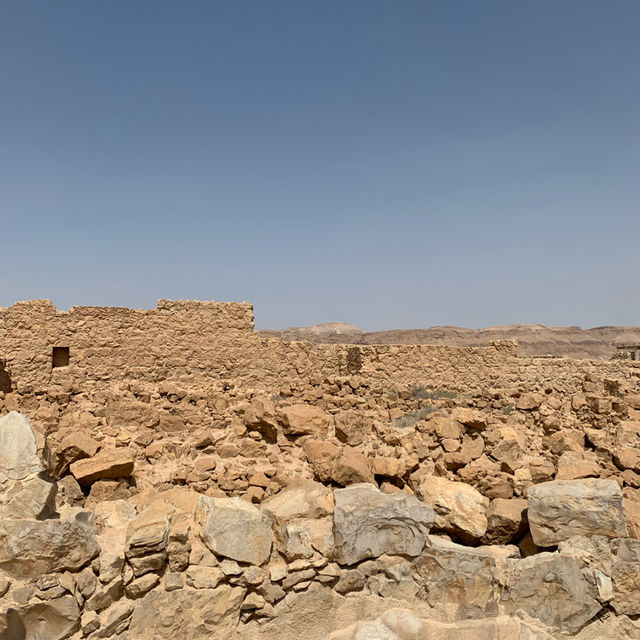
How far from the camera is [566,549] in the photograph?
3963 millimetres

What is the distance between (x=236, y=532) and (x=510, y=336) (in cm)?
4231

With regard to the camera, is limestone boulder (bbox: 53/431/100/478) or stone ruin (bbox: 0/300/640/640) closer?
stone ruin (bbox: 0/300/640/640)

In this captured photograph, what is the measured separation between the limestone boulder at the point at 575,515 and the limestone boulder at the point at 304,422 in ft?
8.38

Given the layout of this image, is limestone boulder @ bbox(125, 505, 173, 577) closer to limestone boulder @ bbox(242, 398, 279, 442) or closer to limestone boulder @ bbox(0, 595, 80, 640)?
limestone boulder @ bbox(0, 595, 80, 640)

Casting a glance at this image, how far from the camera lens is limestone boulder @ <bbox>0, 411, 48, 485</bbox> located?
3527 millimetres

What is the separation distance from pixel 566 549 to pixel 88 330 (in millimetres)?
9215

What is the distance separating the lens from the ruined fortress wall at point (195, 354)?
9172mm

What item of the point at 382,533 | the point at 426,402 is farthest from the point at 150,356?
the point at 382,533

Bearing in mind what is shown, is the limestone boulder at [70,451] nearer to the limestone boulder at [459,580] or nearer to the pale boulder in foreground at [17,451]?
the pale boulder in foreground at [17,451]

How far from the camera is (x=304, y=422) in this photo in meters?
5.73

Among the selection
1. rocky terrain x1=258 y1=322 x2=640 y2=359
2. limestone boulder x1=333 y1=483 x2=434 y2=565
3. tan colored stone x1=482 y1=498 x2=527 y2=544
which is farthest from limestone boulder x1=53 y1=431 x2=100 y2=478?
rocky terrain x1=258 y1=322 x2=640 y2=359

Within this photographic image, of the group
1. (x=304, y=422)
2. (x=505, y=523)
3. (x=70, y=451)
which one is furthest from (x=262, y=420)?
(x=505, y=523)

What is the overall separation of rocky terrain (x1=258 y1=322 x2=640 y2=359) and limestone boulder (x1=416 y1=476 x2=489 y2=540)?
28.8m

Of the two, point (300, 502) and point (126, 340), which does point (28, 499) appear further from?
point (126, 340)
